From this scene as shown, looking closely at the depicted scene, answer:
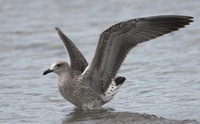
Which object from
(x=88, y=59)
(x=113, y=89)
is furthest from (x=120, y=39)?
(x=88, y=59)

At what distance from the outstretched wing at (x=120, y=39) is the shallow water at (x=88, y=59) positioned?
19.3 inches

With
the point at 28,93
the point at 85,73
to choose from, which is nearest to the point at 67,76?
the point at 85,73

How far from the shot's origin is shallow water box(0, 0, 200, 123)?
8.30 meters

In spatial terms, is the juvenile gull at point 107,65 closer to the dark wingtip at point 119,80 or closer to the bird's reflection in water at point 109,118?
the dark wingtip at point 119,80

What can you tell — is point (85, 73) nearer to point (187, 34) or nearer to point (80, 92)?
point (80, 92)

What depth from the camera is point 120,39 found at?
836 centimetres

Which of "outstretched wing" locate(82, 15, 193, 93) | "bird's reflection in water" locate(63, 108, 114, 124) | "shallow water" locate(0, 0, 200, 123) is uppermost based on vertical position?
"outstretched wing" locate(82, 15, 193, 93)

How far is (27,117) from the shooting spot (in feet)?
26.3

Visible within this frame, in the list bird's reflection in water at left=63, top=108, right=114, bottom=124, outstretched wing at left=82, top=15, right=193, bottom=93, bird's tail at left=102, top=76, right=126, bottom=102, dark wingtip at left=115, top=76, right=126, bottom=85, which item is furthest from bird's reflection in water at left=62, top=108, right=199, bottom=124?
outstretched wing at left=82, top=15, right=193, bottom=93

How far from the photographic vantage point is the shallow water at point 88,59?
830 cm

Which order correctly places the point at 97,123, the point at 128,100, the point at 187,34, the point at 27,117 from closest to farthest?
the point at 97,123, the point at 27,117, the point at 128,100, the point at 187,34

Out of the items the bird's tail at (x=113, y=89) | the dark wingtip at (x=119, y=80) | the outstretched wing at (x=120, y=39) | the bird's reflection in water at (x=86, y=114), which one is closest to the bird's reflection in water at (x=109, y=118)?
the bird's reflection in water at (x=86, y=114)

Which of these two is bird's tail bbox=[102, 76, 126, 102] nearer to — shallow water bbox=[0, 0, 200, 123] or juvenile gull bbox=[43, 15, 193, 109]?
juvenile gull bbox=[43, 15, 193, 109]

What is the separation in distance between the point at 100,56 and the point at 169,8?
6924 millimetres
